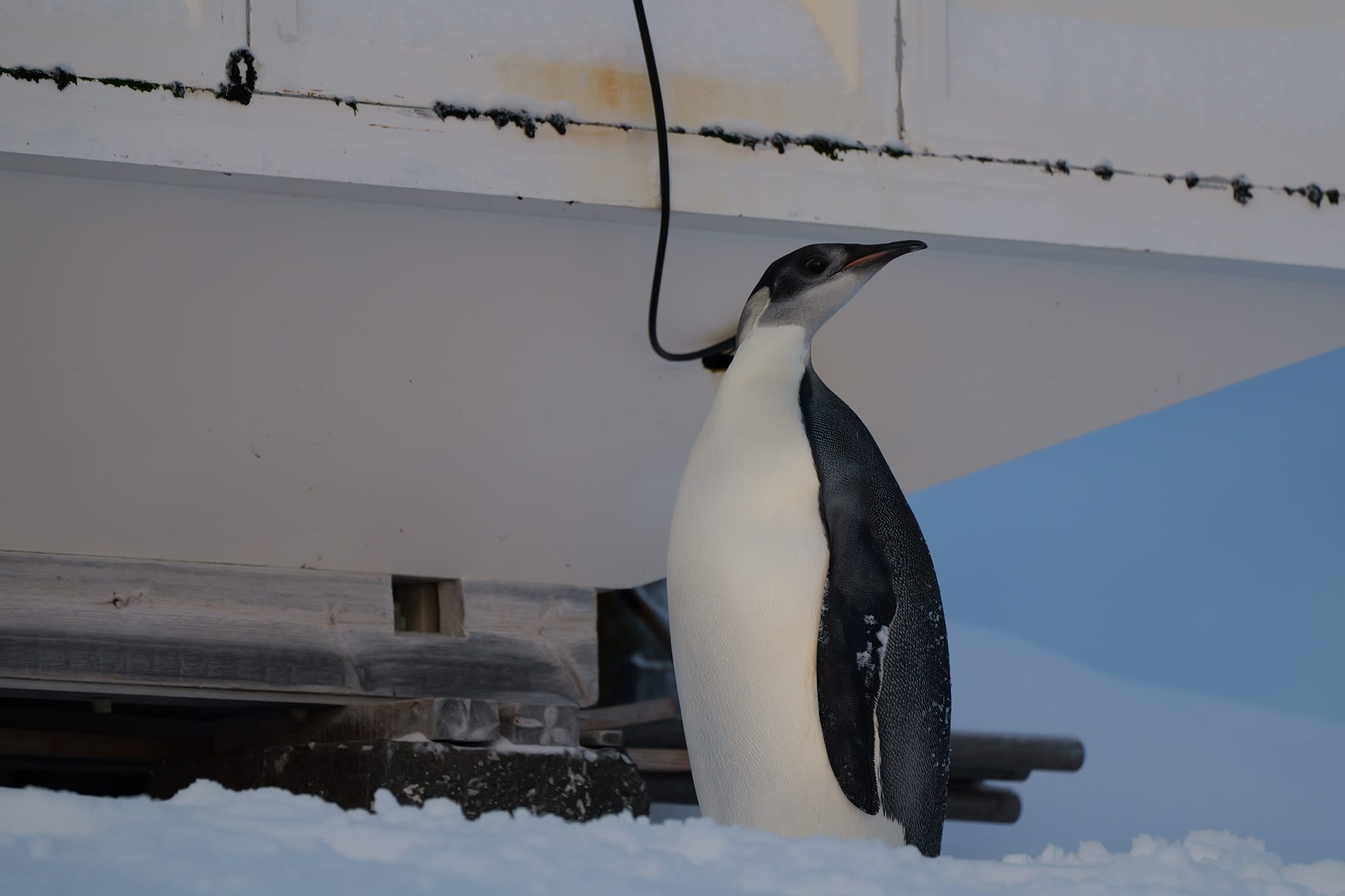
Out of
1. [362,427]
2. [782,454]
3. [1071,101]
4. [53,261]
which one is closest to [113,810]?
[782,454]

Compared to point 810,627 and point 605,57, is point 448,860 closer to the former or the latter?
point 810,627

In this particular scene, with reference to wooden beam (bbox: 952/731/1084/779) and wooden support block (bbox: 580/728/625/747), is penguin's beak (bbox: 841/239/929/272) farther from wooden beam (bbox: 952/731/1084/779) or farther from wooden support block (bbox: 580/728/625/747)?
wooden beam (bbox: 952/731/1084/779)

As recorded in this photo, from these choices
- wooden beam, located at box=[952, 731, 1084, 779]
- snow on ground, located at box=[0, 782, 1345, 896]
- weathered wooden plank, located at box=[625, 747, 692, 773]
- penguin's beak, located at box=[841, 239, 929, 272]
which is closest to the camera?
snow on ground, located at box=[0, 782, 1345, 896]

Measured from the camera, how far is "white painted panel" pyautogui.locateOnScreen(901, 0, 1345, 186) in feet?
7.07

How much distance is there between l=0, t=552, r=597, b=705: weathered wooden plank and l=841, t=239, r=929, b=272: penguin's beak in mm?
917

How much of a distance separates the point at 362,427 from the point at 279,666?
40 cm

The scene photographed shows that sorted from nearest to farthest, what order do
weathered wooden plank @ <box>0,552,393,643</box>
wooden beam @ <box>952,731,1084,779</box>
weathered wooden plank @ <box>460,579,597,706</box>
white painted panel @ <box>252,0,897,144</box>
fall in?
white painted panel @ <box>252,0,897,144</box> → weathered wooden plank @ <box>0,552,393,643</box> → weathered wooden plank @ <box>460,579,597,706</box> → wooden beam @ <box>952,731,1084,779</box>

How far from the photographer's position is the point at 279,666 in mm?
2283

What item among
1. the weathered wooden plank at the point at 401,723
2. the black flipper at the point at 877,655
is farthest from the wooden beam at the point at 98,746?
the black flipper at the point at 877,655

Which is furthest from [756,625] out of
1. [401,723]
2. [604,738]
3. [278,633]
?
[604,738]

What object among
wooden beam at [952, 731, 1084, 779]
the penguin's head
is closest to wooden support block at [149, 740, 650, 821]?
the penguin's head

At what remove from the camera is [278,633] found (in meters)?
2.29

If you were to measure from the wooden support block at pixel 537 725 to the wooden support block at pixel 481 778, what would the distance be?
0.17 ft

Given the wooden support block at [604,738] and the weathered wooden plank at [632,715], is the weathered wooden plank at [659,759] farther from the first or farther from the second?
the wooden support block at [604,738]
